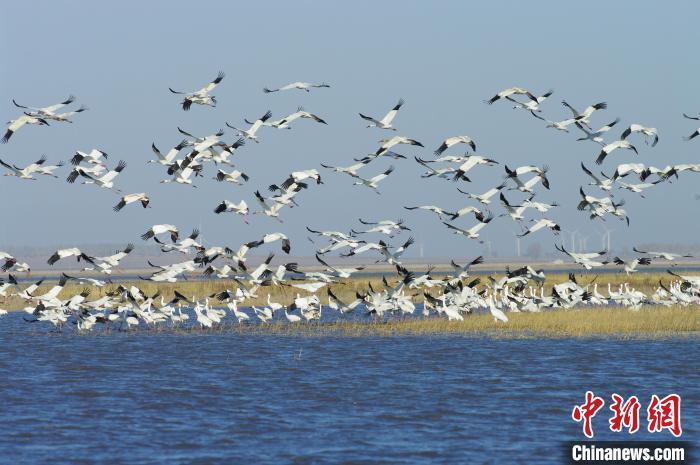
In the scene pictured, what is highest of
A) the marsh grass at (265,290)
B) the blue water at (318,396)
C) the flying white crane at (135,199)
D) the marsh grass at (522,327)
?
the flying white crane at (135,199)

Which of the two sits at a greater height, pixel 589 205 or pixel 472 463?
pixel 589 205

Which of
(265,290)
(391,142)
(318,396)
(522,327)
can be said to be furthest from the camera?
(265,290)

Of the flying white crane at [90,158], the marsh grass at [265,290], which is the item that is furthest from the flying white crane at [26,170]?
the marsh grass at [265,290]

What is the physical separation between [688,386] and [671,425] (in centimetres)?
509

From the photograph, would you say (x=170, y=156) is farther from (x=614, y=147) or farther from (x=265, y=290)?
(x=265, y=290)

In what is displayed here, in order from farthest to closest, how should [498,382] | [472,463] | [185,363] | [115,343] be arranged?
[115,343], [185,363], [498,382], [472,463]

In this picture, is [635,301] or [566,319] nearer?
[566,319]

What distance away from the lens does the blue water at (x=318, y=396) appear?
1795 centimetres

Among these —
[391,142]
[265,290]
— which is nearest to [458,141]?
[391,142]

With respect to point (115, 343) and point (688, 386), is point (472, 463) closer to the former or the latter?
point (688, 386)

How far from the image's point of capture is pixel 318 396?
2350cm

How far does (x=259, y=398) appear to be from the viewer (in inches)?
917

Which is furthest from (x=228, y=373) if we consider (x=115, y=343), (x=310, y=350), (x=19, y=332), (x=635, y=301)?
(x=635, y=301)

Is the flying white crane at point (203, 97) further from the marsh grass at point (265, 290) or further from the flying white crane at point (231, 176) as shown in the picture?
the marsh grass at point (265, 290)
